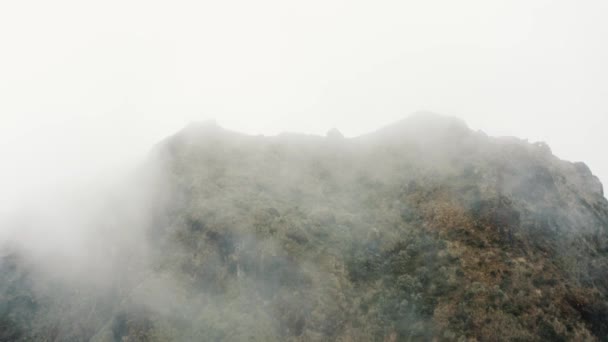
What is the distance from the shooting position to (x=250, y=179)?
49.5 m

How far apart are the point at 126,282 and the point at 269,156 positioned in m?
23.5

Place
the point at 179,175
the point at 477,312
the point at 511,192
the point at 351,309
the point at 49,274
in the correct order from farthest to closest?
the point at 179,175 < the point at 49,274 < the point at 511,192 < the point at 351,309 < the point at 477,312

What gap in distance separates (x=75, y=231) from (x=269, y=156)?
28.5m

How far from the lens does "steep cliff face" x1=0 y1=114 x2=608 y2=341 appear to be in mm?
32219

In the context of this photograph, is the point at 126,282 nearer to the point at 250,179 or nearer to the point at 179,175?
the point at 179,175

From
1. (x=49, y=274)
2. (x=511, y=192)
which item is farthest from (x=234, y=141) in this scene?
(x=511, y=192)

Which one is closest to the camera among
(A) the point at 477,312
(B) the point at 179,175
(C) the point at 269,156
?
(A) the point at 477,312

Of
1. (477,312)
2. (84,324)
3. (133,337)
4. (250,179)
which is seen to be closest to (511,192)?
(477,312)

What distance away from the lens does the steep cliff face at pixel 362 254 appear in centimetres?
3222

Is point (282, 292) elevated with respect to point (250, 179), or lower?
lower

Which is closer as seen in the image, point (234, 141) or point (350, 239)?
point (350, 239)

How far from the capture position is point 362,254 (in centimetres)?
3978

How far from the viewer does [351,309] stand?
3475 cm

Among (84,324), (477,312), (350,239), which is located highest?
(350,239)
